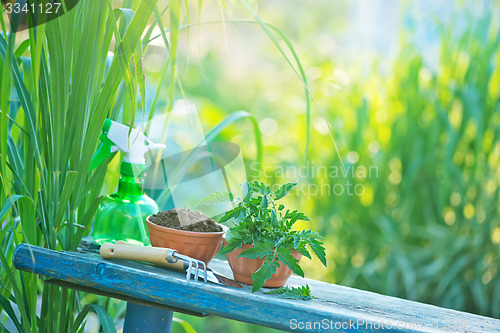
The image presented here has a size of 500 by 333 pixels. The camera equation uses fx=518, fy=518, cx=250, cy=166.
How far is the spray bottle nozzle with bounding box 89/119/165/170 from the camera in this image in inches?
27.6

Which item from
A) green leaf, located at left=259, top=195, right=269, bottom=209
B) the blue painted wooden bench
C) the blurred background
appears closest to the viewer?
the blue painted wooden bench

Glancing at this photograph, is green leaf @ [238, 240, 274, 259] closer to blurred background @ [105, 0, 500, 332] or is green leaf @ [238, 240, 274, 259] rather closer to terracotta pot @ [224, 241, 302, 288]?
terracotta pot @ [224, 241, 302, 288]

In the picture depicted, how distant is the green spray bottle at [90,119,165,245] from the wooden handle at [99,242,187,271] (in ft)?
0.27

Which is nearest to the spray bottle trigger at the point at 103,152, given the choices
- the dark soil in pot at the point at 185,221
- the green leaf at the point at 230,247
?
the dark soil in pot at the point at 185,221

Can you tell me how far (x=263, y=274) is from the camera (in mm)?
594

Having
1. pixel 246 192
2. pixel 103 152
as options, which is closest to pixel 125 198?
pixel 103 152

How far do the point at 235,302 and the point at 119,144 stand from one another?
0.28 metres

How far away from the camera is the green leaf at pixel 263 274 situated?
1.94ft

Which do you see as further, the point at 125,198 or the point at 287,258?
the point at 125,198

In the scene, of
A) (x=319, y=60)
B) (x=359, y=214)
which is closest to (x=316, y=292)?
(x=359, y=214)

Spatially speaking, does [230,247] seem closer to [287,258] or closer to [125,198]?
[287,258]

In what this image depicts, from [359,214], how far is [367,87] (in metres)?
0.47

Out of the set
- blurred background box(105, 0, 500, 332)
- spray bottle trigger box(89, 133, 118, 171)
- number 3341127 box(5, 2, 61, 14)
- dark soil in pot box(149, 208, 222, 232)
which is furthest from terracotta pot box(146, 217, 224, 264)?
blurred background box(105, 0, 500, 332)

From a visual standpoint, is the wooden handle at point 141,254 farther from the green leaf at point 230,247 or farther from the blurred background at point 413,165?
the blurred background at point 413,165
